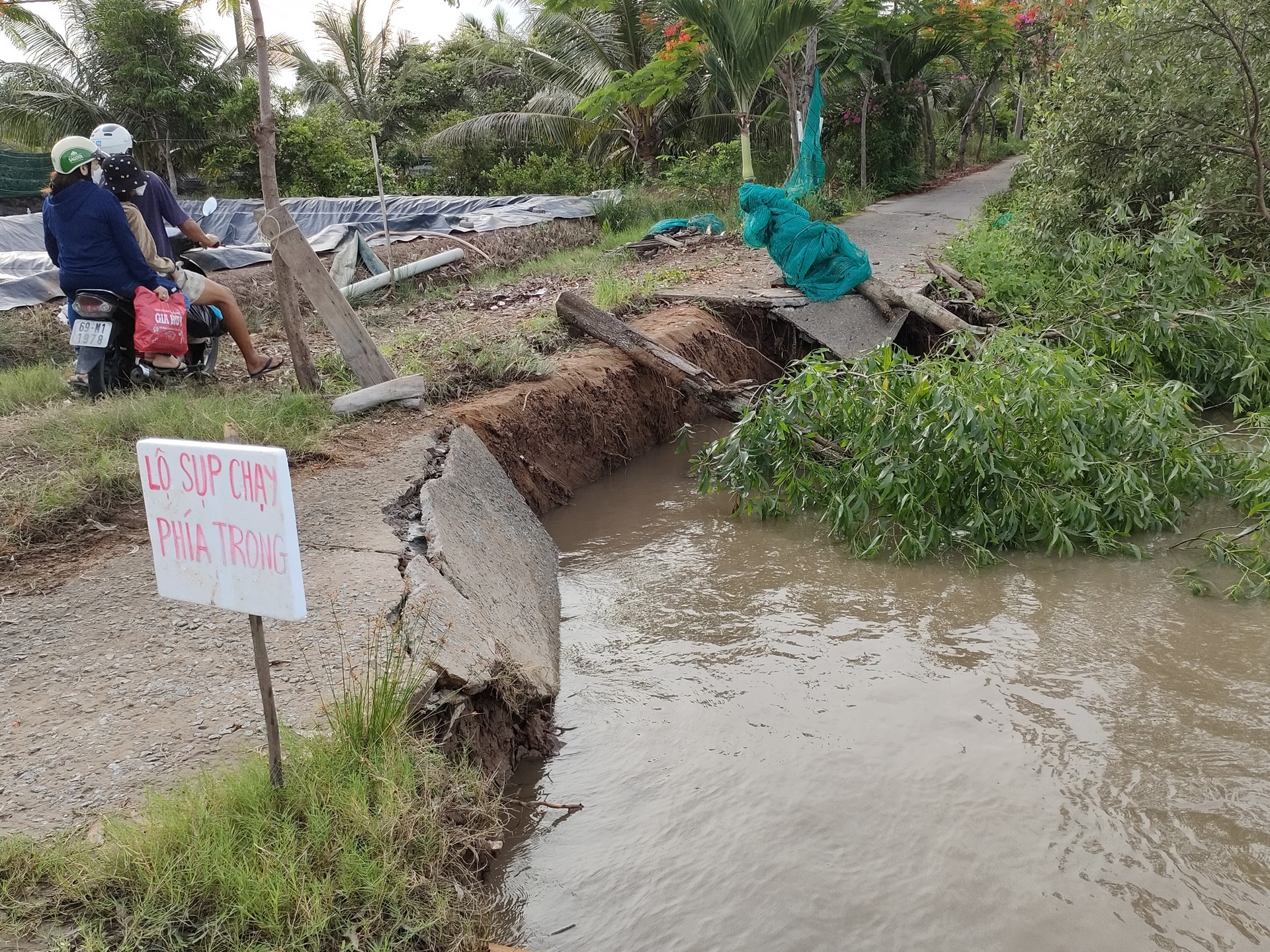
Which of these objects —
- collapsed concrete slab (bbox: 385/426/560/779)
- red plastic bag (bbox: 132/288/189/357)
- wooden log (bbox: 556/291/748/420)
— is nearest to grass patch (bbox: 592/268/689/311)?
wooden log (bbox: 556/291/748/420)

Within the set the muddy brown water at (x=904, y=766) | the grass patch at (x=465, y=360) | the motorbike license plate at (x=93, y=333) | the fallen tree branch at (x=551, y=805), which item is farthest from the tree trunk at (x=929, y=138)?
the fallen tree branch at (x=551, y=805)

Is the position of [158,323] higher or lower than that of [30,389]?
higher

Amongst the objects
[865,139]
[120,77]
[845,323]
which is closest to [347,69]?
[120,77]

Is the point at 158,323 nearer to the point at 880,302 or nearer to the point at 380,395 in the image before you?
the point at 380,395

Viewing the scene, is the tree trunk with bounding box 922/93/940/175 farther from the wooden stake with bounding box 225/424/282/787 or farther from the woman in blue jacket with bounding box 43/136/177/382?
the wooden stake with bounding box 225/424/282/787

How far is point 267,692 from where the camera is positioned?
244cm

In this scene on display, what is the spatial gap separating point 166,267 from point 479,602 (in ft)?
12.0

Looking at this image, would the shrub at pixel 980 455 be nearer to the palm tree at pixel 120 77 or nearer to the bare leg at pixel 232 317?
the bare leg at pixel 232 317

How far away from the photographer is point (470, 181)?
19.3 m

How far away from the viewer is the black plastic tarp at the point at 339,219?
31.4 ft

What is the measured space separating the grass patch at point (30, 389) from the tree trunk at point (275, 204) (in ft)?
5.25

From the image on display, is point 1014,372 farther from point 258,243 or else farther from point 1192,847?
point 258,243

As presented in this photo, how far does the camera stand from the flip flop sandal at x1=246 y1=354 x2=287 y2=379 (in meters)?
6.53

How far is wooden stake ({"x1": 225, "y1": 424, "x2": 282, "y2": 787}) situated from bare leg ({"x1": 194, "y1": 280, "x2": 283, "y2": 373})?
4280 mm
